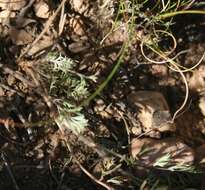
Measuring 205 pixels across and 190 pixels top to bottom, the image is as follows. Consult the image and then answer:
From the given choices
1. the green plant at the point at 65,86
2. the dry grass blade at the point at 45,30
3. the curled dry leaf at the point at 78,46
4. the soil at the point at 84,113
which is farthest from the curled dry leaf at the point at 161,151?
the dry grass blade at the point at 45,30

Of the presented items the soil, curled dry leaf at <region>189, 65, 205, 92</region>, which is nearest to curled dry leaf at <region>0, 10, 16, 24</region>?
the soil

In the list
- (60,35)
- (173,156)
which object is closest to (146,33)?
(60,35)

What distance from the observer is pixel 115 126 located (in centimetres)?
215

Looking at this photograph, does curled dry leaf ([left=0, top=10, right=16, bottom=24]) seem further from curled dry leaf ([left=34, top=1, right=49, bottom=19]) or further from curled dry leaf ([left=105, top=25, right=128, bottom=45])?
curled dry leaf ([left=105, top=25, right=128, bottom=45])

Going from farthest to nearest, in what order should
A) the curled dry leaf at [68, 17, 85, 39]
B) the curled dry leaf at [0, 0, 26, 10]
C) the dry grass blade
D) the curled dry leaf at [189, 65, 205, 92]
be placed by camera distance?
the curled dry leaf at [189, 65, 205, 92] → the curled dry leaf at [68, 17, 85, 39] → the curled dry leaf at [0, 0, 26, 10] → the dry grass blade

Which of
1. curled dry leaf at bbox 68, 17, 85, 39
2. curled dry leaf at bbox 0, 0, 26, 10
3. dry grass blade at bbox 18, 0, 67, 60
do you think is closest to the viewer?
dry grass blade at bbox 18, 0, 67, 60

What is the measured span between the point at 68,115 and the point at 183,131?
1.93ft

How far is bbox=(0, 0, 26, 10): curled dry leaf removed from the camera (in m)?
2.08

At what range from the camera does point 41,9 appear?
2125 mm

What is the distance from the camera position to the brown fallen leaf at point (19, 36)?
209 centimetres

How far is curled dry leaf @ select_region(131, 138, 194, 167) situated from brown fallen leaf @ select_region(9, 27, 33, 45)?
0.59 m

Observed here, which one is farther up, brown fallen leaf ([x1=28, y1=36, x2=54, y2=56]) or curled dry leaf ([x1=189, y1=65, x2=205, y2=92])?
brown fallen leaf ([x1=28, y1=36, x2=54, y2=56])

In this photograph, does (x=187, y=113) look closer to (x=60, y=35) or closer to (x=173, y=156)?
(x=173, y=156)

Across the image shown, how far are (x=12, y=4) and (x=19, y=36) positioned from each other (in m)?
0.13
